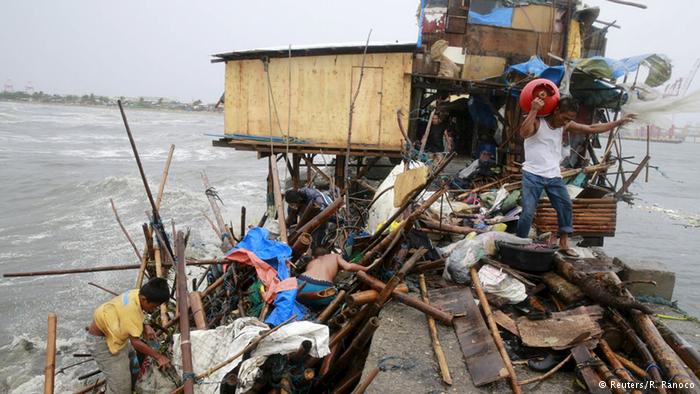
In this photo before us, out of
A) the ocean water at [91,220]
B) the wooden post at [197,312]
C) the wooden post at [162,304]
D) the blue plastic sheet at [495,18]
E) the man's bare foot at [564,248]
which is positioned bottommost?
the ocean water at [91,220]

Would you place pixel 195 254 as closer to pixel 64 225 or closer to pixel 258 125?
pixel 258 125

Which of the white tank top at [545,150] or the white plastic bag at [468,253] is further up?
the white tank top at [545,150]

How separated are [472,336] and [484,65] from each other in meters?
9.04

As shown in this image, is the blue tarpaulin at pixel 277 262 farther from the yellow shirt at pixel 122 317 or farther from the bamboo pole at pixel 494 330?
the bamboo pole at pixel 494 330

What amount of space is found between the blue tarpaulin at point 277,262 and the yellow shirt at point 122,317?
1181 millimetres

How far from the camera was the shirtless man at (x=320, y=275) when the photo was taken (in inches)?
171

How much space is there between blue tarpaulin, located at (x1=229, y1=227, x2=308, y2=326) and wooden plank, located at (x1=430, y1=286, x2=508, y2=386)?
152cm

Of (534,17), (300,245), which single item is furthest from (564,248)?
(534,17)

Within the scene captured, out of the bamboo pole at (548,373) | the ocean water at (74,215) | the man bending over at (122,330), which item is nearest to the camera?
the bamboo pole at (548,373)

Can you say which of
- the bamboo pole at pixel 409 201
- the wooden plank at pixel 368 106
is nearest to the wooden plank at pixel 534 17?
the wooden plank at pixel 368 106

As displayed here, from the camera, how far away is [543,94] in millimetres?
4988

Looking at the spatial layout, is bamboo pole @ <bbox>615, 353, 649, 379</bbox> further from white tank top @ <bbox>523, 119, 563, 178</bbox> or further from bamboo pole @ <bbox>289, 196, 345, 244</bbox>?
bamboo pole @ <bbox>289, 196, 345, 244</bbox>

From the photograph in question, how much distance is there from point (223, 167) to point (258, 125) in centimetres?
1941

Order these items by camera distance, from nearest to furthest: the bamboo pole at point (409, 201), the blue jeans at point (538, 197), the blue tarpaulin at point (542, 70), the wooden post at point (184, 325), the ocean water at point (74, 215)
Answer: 1. the wooden post at point (184, 325)
2. the bamboo pole at point (409, 201)
3. the blue jeans at point (538, 197)
4. the ocean water at point (74, 215)
5. the blue tarpaulin at point (542, 70)
